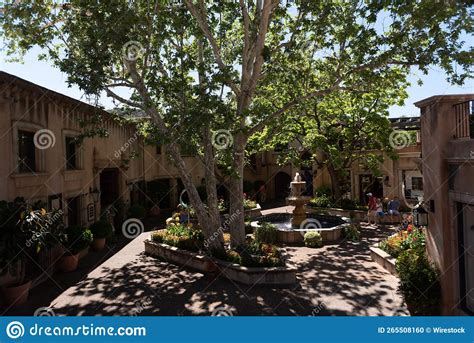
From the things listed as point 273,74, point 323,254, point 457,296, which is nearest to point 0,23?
point 273,74

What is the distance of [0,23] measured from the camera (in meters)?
11.8

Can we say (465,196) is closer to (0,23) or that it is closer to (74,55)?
(74,55)

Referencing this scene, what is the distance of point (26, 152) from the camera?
41.1 feet

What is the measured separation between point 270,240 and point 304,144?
7.81 meters

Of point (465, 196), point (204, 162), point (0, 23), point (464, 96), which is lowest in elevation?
point (465, 196)

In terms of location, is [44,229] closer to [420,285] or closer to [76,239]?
[76,239]

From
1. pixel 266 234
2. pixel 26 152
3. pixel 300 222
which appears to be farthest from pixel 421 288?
pixel 26 152

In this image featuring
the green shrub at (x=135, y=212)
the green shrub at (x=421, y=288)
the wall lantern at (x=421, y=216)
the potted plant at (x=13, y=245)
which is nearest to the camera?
the green shrub at (x=421, y=288)

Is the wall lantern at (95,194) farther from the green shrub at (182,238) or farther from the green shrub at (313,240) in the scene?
the green shrub at (313,240)

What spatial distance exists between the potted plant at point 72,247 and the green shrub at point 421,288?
10789mm

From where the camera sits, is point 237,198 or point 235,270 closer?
point 235,270

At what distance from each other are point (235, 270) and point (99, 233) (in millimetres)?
7629

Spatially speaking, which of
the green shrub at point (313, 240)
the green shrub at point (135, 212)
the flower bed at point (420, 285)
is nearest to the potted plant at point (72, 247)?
the green shrub at point (135, 212)

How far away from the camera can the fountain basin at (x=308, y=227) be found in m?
16.4
